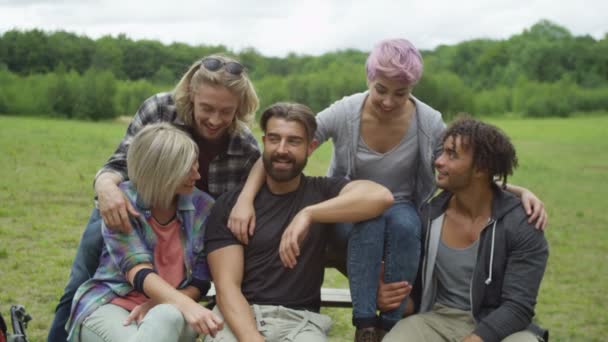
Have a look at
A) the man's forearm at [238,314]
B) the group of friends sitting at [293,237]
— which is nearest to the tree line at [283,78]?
the group of friends sitting at [293,237]

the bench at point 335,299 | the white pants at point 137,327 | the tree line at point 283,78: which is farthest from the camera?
the tree line at point 283,78

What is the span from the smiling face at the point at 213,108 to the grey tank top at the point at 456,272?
1.45 meters

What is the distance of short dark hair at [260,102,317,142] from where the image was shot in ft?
14.1

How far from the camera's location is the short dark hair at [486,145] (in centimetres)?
422

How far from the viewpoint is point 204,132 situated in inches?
179

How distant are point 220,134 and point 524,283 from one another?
1.99 meters

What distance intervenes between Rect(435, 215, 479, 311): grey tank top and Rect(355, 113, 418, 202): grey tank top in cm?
55

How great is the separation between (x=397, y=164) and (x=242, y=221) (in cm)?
113

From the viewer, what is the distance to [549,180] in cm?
2047

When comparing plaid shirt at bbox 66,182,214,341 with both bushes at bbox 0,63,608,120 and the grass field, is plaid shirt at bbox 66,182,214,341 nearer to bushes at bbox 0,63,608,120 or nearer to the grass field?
the grass field

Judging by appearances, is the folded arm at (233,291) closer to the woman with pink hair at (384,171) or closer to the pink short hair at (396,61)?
the woman with pink hair at (384,171)

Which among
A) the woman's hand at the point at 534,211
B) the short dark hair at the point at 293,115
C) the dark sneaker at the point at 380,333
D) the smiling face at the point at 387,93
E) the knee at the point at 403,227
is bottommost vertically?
the dark sneaker at the point at 380,333

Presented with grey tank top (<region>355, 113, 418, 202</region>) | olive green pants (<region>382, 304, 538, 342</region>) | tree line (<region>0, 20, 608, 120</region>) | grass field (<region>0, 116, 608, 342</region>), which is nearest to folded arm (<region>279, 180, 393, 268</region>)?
grey tank top (<region>355, 113, 418, 202</region>)

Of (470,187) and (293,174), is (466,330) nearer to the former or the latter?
(470,187)
